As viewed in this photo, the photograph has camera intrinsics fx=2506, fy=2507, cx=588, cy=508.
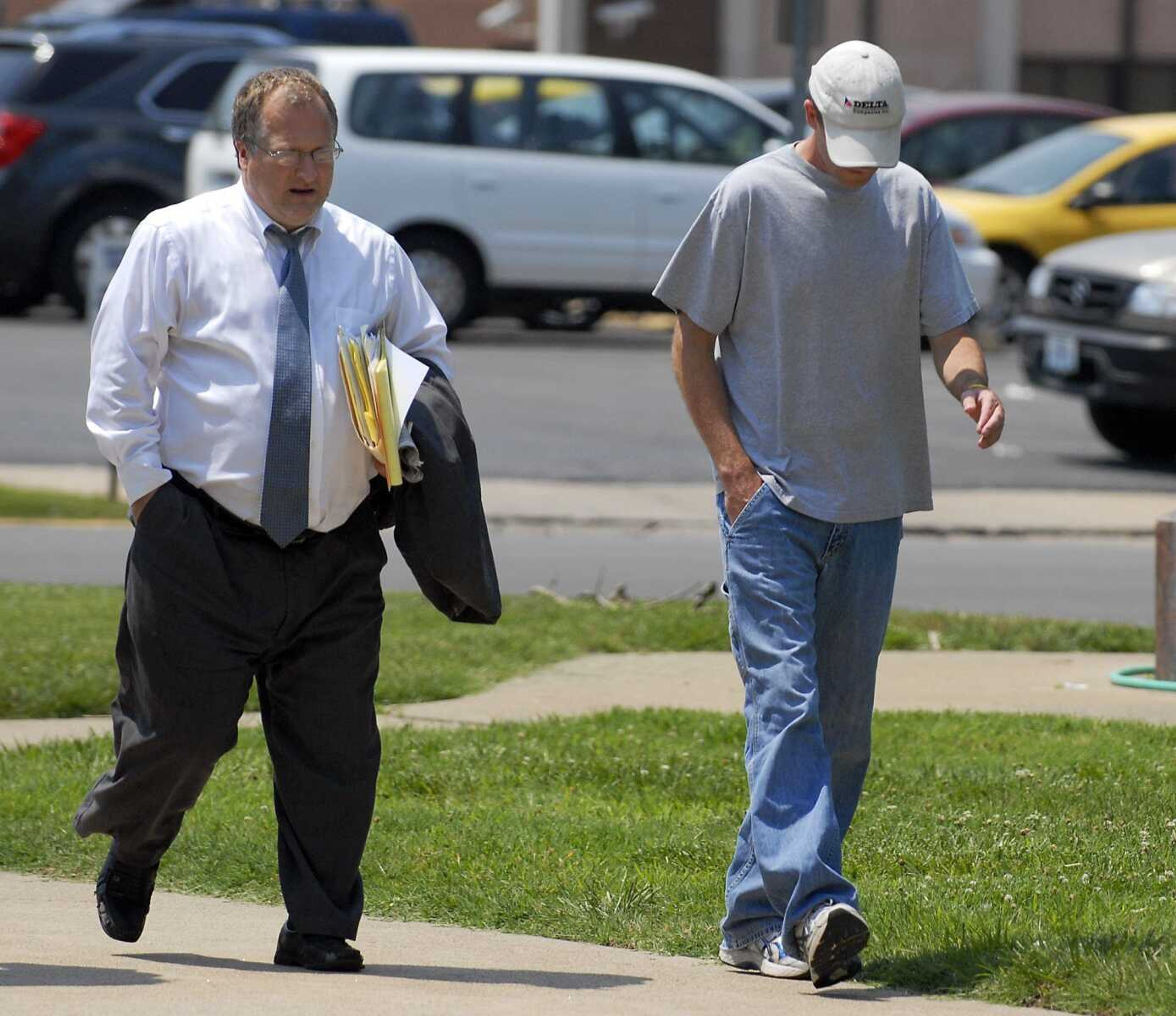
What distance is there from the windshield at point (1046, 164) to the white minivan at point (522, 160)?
1920 millimetres

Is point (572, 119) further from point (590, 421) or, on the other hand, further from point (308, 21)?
point (308, 21)

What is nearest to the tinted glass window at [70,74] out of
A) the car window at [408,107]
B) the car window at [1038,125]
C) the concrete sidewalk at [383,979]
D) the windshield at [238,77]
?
the windshield at [238,77]

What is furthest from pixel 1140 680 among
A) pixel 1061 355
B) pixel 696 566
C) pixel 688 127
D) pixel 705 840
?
pixel 688 127

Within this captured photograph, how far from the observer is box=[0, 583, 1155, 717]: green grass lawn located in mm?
7781

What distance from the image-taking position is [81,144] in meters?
17.8

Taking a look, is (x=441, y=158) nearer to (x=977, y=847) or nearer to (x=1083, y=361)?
(x=1083, y=361)

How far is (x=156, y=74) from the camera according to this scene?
18609mm

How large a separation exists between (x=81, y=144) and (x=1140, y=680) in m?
11.5

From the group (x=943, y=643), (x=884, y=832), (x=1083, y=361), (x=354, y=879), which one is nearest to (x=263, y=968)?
(x=354, y=879)

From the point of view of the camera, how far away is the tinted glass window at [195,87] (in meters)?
18.6

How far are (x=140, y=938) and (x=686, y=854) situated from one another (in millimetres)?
1299

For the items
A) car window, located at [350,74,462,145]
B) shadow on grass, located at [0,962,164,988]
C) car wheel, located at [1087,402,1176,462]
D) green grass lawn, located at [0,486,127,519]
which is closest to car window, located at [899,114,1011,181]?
car window, located at [350,74,462,145]

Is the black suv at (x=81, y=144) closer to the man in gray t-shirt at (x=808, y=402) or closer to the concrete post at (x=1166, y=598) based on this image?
the concrete post at (x=1166, y=598)

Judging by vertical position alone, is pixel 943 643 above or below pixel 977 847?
below
